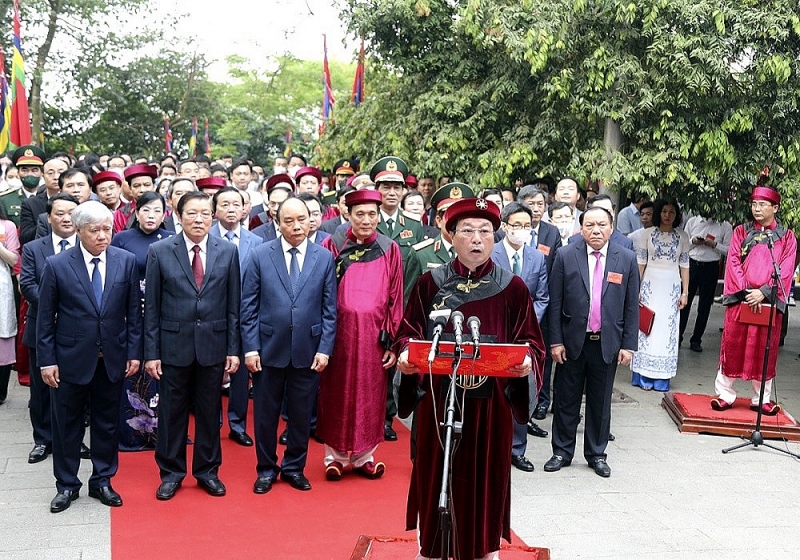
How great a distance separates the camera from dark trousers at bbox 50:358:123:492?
18.4 feet

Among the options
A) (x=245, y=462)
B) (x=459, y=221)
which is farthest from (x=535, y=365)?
(x=245, y=462)

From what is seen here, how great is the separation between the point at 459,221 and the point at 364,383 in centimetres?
227

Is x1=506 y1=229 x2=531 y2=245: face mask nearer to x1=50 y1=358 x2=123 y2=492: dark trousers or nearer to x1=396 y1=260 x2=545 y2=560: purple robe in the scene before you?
x1=396 y1=260 x2=545 y2=560: purple robe

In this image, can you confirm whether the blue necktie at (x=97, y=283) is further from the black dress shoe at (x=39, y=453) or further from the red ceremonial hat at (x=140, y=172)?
the red ceremonial hat at (x=140, y=172)

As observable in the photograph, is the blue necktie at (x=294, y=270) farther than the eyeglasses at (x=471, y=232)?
Yes

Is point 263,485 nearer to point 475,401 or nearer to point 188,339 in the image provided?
point 188,339

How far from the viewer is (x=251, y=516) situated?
5.59 metres

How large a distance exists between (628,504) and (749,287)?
2.91m

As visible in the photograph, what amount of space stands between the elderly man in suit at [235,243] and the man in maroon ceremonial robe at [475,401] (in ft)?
9.45

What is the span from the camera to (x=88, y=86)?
79.5 feet

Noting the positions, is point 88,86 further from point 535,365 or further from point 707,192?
point 535,365

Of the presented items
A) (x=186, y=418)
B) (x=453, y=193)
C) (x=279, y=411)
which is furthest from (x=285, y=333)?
(x=453, y=193)

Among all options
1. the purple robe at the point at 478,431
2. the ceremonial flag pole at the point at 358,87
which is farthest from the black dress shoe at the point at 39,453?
the ceremonial flag pole at the point at 358,87

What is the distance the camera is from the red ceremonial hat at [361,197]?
6.16 meters
